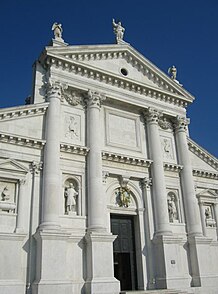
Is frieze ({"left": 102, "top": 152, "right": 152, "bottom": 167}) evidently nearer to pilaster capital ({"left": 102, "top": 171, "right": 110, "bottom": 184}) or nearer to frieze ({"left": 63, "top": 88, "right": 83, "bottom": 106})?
pilaster capital ({"left": 102, "top": 171, "right": 110, "bottom": 184})

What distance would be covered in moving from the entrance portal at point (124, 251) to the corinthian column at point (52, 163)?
13.5 ft

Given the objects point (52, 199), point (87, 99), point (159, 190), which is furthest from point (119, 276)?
point (87, 99)

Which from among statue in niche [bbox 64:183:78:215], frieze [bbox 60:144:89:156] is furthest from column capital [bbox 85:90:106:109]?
statue in niche [bbox 64:183:78:215]

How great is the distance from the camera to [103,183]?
16906mm

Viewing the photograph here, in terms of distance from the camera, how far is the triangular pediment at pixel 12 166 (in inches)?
559

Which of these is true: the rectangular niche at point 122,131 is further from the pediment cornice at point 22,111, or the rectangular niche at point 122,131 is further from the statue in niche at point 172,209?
the pediment cornice at point 22,111

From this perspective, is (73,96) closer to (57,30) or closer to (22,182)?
(57,30)

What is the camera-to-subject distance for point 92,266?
14.3m

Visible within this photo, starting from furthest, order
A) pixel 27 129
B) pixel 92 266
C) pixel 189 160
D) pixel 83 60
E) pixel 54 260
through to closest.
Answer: pixel 189 160, pixel 83 60, pixel 27 129, pixel 92 266, pixel 54 260

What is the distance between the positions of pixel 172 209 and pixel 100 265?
249 inches

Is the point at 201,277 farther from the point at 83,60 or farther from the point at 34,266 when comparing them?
the point at 83,60

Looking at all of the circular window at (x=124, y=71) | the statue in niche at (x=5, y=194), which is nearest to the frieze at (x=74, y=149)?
the statue in niche at (x=5, y=194)

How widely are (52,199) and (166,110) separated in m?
10.1

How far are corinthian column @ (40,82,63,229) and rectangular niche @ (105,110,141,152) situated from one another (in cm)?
330
